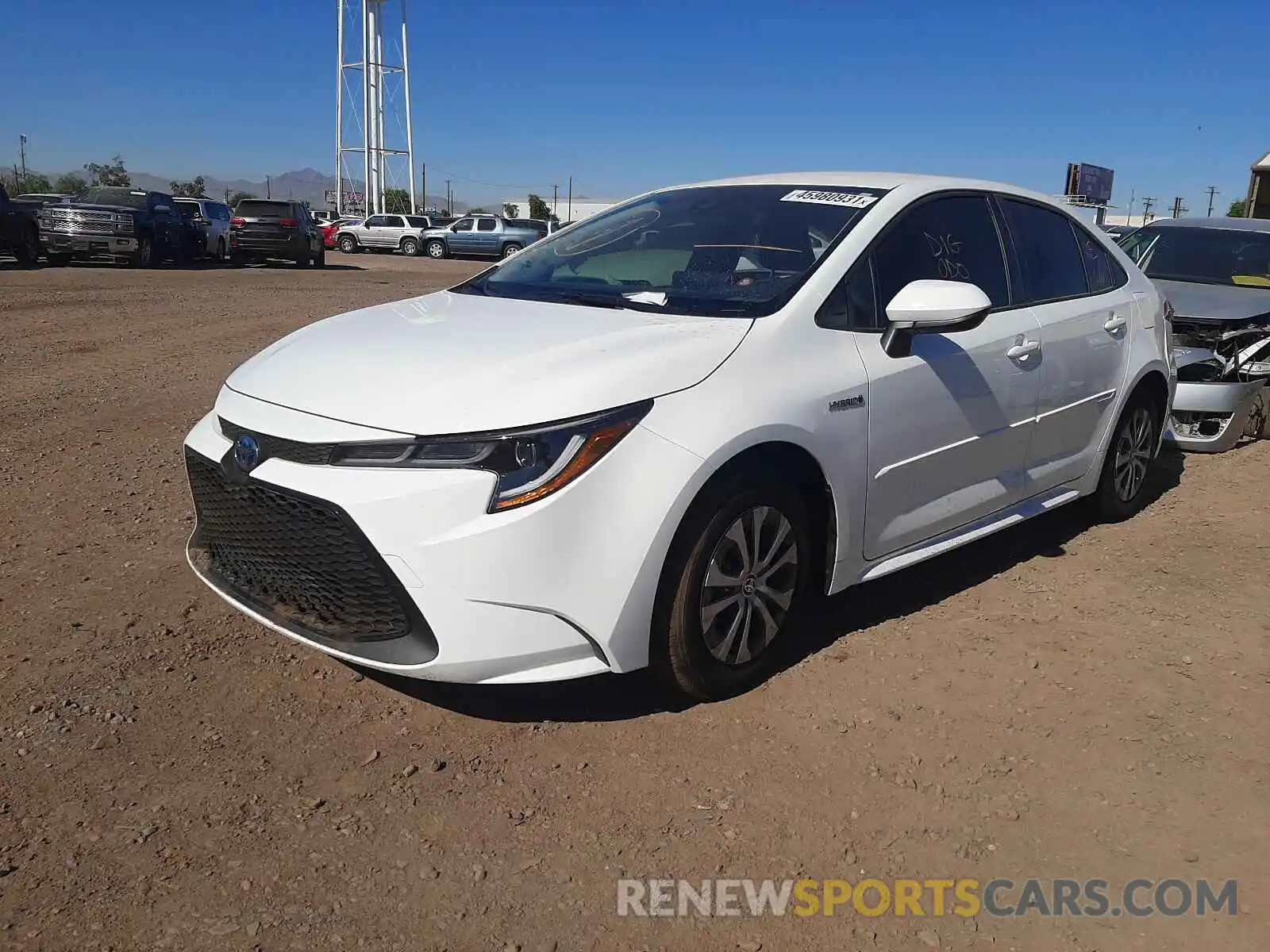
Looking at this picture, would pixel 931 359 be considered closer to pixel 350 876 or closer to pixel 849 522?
pixel 849 522

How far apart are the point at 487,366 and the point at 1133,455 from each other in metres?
3.76

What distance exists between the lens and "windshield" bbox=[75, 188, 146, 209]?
22203 mm

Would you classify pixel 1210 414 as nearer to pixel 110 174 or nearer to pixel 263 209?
pixel 263 209

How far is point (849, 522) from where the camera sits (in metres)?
3.53

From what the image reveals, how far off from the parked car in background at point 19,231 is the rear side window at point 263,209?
538 cm

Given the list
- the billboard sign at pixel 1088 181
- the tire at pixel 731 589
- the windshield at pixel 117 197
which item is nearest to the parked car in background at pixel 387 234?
the windshield at pixel 117 197

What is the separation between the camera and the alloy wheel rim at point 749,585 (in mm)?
3185

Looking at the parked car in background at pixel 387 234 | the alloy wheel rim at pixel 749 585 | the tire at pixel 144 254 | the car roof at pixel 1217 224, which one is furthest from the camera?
the parked car in background at pixel 387 234

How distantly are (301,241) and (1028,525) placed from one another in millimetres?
23538

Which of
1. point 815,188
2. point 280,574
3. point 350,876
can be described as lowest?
point 350,876

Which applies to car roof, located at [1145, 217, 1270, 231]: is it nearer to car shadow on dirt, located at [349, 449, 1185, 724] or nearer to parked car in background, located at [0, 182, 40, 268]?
car shadow on dirt, located at [349, 449, 1185, 724]

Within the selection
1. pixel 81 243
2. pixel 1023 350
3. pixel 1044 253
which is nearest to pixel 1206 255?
pixel 1044 253

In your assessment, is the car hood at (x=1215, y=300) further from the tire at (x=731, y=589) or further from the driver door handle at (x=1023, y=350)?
the tire at (x=731, y=589)

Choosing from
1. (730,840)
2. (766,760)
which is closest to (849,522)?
(766,760)
